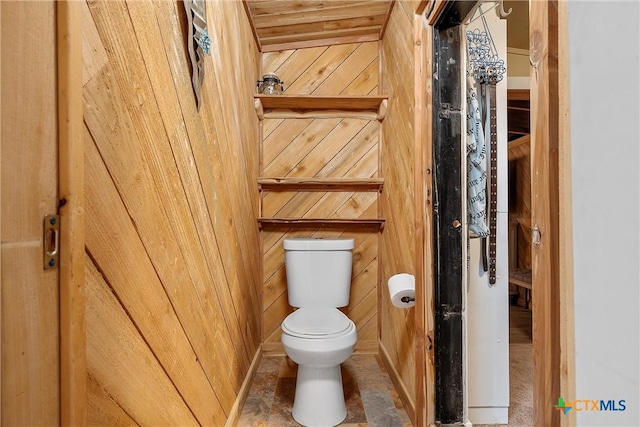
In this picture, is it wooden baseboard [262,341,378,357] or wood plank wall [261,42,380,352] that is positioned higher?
wood plank wall [261,42,380,352]

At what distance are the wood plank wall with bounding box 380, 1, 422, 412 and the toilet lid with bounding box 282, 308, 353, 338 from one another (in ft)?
1.12

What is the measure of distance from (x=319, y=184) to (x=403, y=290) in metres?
1.14

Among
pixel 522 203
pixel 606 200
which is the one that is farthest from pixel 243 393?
pixel 522 203

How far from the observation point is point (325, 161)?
8.29 feet

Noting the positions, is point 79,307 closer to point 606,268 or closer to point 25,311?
point 25,311

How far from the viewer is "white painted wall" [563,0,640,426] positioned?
50 cm

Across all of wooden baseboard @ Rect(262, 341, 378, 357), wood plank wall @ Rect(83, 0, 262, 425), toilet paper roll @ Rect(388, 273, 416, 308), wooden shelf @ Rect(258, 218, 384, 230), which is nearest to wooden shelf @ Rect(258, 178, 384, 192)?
wooden shelf @ Rect(258, 218, 384, 230)

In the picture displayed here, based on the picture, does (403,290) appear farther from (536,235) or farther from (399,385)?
(536,235)

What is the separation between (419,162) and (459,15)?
22.7 inches

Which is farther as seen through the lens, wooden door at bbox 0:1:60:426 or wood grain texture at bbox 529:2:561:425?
wood grain texture at bbox 529:2:561:425

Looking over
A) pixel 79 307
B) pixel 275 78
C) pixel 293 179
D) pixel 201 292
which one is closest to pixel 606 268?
pixel 79 307

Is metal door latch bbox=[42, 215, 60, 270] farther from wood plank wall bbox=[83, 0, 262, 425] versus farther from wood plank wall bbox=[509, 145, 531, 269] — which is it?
wood plank wall bbox=[509, 145, 531, 269]

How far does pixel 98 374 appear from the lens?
670mm

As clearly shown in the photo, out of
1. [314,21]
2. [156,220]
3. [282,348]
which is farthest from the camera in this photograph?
[282,348]
